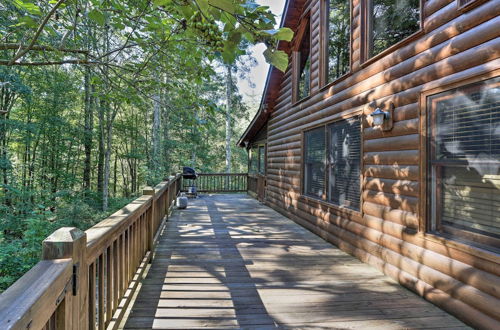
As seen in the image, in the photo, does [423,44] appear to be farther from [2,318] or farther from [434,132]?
[2,318]

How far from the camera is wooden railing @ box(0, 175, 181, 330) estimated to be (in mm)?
878

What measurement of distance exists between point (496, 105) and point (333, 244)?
3035 mm

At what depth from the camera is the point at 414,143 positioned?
305 centimetres

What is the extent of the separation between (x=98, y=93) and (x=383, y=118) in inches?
128

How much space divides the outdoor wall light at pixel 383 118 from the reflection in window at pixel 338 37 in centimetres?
142

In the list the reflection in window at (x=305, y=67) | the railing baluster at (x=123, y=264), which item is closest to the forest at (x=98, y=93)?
the railing baluster at (x=123, y=264)

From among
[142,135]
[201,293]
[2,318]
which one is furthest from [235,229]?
[142,135]

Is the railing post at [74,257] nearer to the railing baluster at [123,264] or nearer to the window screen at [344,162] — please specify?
the railing baluster at [123,264]

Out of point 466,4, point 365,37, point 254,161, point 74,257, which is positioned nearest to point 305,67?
point 365,37

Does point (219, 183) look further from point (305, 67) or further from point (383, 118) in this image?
point (383, 118)

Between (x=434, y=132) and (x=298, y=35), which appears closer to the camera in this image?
(x=434, y=132)

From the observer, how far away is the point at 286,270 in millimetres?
3576

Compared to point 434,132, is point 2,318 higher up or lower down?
lower down

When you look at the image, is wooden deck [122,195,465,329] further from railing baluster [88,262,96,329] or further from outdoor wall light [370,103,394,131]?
outdoor wall light [370,103,394,131]
